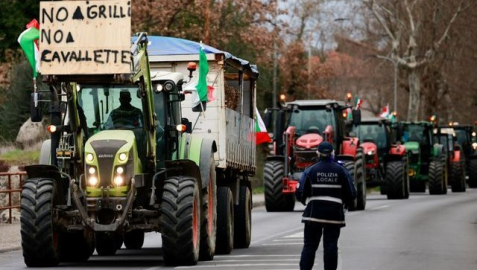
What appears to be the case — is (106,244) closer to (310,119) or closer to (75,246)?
(75,246)

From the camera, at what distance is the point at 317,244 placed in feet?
52.2

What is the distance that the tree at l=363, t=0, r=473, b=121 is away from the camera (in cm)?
7706

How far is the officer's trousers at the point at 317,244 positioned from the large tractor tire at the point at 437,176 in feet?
117

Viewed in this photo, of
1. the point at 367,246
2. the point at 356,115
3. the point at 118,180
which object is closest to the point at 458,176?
Answer: the point at 356,115

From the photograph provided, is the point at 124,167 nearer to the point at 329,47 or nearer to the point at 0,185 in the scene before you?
the point at 0,185

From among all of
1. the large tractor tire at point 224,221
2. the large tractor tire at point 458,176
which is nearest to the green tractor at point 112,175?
the large tractor tire at point 224,221

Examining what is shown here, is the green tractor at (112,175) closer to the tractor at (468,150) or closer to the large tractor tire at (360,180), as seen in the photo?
the large tractor tire at (360,180)

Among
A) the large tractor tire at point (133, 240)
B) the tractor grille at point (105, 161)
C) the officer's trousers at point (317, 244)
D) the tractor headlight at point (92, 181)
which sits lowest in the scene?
the large tractor tire at point (133, 240)

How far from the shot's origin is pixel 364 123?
46844mm

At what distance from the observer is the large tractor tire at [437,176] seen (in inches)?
2018

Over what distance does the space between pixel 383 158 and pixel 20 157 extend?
12.3 meters

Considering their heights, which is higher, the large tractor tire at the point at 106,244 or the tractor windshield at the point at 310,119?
the tractor windshield at the point at 310,119

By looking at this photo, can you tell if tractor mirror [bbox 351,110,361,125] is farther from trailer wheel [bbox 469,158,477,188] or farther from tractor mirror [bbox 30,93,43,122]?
trailer wheel [bbox 469,158,477,188]

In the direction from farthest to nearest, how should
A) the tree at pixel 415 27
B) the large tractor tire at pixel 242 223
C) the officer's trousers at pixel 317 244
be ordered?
the tree at pixel 415 27
the large tractor tire at pixel 242 223
the officer's trousers at pixel 317 244
